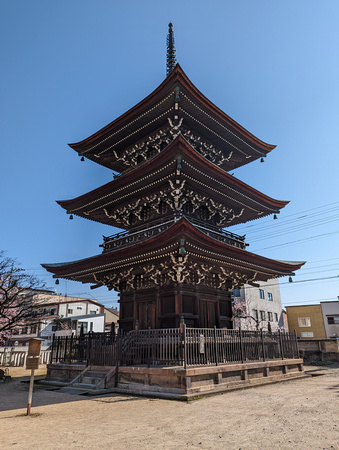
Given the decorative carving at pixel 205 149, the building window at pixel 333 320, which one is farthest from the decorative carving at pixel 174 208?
the building window at pixel 333 320

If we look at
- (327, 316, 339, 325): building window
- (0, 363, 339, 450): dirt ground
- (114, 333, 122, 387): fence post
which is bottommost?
(0, 363, 339, 450): dirt ground

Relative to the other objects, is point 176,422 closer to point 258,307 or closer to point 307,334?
point 258,307

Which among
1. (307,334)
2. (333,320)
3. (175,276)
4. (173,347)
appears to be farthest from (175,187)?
(307,334)

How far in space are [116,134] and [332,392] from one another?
16700mm

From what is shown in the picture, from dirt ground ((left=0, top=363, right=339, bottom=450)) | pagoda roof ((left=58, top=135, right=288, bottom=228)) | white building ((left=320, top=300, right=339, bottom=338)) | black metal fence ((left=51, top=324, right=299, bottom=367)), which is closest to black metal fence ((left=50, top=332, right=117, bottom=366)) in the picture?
black metal fence ((left=51, top=324, right=299, bottom=367))

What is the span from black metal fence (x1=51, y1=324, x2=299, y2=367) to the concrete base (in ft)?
1.44

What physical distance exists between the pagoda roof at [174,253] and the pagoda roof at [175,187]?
3.70 meters

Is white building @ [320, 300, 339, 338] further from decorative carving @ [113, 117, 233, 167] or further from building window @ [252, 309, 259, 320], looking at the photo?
decorative carving @ [113, 117, 233, 167]

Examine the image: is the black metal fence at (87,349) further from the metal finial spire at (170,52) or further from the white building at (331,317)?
the white building at (331,317)

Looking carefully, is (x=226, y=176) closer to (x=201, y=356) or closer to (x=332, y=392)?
(x=201, y=356)

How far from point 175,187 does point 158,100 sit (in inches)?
189

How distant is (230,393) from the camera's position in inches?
455

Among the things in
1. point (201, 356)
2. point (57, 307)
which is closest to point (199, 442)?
point (201, 356)

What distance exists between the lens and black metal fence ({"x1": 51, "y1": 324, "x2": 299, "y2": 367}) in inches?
482
